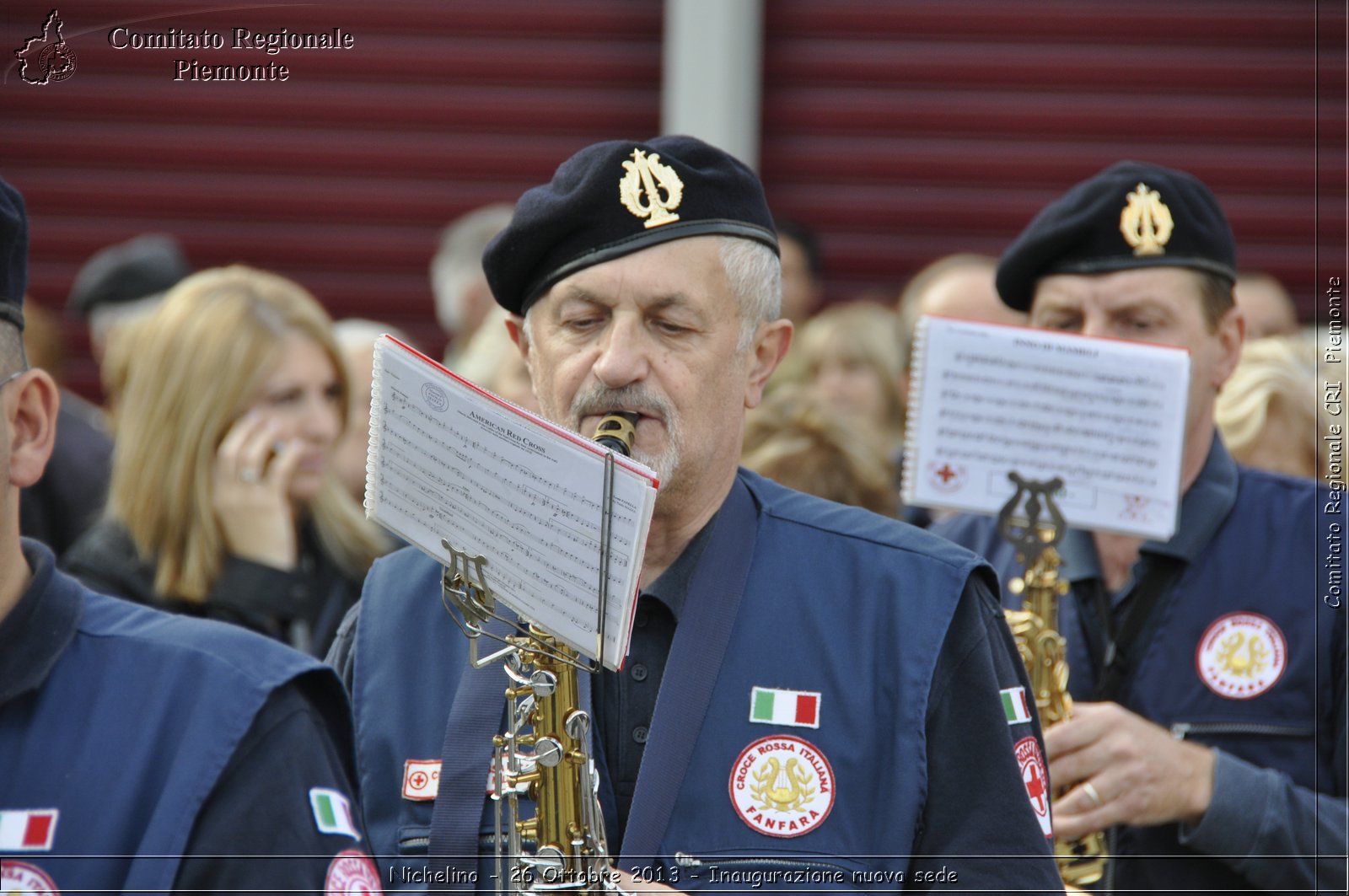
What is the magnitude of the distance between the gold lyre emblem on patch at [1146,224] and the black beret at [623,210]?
3.74 feet

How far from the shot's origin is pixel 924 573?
2568 millimetres

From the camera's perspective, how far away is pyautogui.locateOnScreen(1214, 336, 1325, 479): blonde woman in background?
14.1 feet

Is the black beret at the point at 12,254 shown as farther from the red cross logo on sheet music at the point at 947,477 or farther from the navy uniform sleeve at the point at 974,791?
the red cross logo on sheet music at the point at 947,477

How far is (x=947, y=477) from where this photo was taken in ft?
11.1

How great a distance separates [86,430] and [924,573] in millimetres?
3685

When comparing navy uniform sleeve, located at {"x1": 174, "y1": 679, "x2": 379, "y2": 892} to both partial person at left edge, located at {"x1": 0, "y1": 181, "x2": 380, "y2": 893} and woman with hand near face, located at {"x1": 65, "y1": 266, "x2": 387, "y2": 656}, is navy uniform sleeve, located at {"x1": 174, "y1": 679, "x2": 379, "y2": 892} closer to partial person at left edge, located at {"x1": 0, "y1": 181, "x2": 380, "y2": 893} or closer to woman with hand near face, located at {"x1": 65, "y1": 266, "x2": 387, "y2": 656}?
partial person at left edge, located at {"x1": 0, "y1": 181, "x2": 380, "y2": 893}

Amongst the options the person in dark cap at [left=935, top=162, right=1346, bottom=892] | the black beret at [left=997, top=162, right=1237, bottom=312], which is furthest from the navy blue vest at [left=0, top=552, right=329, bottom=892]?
the black beret at [left=997, top=162, right=1237, bottom=312]

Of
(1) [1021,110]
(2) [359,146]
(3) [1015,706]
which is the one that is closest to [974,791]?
(3) [1015,706]

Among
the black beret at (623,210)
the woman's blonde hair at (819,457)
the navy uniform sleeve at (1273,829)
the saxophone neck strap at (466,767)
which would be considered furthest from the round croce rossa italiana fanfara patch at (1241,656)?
the saxophone neck strap at (466,767)

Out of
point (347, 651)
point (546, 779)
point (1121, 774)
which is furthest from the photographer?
point (1121, 774)

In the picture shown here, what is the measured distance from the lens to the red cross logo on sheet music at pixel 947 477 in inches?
133

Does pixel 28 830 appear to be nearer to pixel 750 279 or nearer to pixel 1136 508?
pixel 750 279

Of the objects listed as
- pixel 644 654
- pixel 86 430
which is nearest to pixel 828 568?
pixel 644 654

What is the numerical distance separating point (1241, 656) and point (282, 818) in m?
2.06
